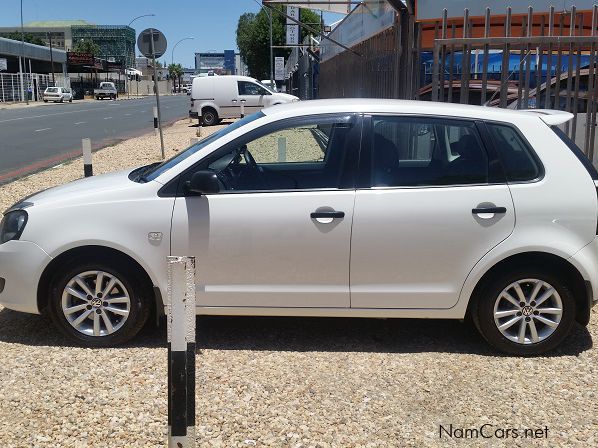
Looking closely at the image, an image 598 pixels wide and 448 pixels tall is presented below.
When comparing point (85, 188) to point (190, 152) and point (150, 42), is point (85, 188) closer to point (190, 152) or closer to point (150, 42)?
point (190, 152)

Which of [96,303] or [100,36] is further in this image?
[100,36]

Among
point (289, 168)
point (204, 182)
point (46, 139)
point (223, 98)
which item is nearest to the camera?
point (204, 182)

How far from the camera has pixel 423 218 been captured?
4.46m

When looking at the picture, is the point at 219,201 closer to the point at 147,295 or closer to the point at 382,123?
the point at 147,295

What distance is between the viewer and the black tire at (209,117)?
30.2m

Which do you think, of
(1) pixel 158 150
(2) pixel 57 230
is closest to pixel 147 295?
(2) pixel 57 230

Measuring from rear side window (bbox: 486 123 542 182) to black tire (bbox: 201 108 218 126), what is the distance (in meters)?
26.4

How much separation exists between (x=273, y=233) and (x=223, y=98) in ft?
87.8

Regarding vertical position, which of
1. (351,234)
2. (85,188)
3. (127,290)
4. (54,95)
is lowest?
(127,290)

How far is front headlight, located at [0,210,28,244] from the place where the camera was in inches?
183

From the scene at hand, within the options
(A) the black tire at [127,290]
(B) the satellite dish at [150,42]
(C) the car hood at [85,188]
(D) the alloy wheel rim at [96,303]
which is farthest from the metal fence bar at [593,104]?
(B) the satellite dish at [150,42]

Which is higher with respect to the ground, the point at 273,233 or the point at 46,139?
the point at 273,233

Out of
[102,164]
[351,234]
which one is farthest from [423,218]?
[102,164]

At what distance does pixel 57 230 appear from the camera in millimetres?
4574
